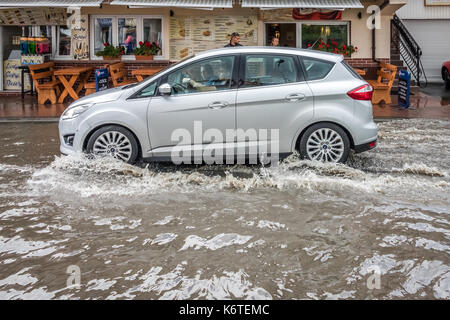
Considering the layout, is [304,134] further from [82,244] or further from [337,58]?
[82,244]

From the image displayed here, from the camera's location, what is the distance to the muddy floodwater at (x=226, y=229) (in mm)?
4664

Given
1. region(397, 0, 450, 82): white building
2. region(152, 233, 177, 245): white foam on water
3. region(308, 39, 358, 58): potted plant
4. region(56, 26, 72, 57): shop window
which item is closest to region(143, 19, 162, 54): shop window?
region(56, 26, 72, 57): shop window

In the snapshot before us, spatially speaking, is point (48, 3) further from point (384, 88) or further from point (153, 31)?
point (384, 88)

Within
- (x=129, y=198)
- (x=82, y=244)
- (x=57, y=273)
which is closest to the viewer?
(x=57, y=273)

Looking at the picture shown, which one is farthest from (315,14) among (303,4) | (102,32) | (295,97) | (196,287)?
(196,287)

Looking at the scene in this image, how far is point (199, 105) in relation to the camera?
818 cm

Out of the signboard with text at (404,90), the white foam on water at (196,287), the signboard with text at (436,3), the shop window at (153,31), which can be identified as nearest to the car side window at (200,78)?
the white foam on water at (196,287)

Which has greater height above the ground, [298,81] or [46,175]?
[298,81]

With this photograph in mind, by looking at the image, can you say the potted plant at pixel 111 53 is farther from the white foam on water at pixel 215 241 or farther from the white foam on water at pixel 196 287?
the white foam on water at pixel 196 287

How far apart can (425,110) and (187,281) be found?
37.9 feet

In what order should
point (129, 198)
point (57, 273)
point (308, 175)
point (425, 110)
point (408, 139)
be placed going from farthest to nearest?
point (425, 110) → point (408, 139) → point (308, 175) → point (129, 198) → point (57, 273)

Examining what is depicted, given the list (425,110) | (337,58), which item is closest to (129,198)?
(337,58)

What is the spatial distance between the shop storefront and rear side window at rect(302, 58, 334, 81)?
9003 millimetres

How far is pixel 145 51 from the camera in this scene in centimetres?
1741
